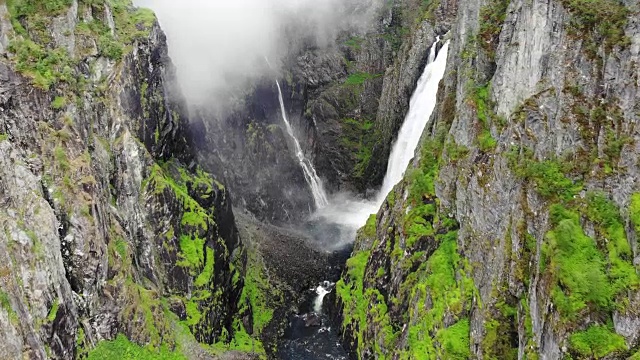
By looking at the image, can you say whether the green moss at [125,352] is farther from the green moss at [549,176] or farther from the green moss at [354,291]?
the green moss at [549,176]

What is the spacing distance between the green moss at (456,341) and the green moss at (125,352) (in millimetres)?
21995

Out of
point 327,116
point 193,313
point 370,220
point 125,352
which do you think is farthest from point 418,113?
point 125,352

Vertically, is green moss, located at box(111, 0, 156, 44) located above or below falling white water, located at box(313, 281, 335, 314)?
above

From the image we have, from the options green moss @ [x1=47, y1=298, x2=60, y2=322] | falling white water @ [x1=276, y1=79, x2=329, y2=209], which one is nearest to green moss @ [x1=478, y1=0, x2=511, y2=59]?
green moss @ [x1=47, y1=298, x2=60, y2=322]

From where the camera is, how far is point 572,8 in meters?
33.2

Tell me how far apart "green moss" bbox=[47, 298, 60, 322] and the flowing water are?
23.4 metres

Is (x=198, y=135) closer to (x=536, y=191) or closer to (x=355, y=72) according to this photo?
(x=355, y=72)

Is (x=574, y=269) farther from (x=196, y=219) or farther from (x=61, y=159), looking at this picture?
(x=196, y=219)

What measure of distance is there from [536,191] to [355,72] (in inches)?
2802

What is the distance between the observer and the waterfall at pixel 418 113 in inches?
2682

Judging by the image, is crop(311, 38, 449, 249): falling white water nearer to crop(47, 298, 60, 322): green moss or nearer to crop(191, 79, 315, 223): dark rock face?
crop(191, 79, 315, 223): dark rock face

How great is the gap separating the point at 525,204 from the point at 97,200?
31825 millimetres

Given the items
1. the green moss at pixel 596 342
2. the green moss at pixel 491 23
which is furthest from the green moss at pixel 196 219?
the green moss at pixel 596 342

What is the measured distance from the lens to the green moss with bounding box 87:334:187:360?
130 feet
